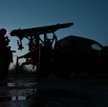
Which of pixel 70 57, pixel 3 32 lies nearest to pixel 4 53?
pixel 3 32

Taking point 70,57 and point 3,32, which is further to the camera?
point 70,57

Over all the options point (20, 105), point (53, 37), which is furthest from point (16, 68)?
point (20, 105)

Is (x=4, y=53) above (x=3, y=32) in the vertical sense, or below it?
below

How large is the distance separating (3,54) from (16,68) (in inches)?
195

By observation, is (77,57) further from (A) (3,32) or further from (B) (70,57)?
(A) (3,32)

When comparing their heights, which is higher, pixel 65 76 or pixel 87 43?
pixel 87 43

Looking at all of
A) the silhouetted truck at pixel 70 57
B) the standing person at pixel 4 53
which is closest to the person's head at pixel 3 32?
the standing person at pixel 4 53

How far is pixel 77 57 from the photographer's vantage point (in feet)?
47.4

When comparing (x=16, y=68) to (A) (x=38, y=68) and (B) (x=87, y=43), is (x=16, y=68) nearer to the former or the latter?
(A) (x=38, y=68)

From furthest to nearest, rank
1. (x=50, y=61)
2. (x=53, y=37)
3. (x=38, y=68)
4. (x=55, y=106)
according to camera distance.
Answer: (x=53, y=37)
(x=50, y=61)
(x=38, y=68)
(x=55, y=106)

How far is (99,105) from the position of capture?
3.47 m

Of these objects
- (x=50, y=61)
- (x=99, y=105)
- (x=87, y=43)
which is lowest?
(x=99, y=105)

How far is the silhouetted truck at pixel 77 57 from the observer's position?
14325 mm

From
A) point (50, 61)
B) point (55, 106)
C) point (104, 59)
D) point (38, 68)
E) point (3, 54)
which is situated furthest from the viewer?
point (104, 59)
